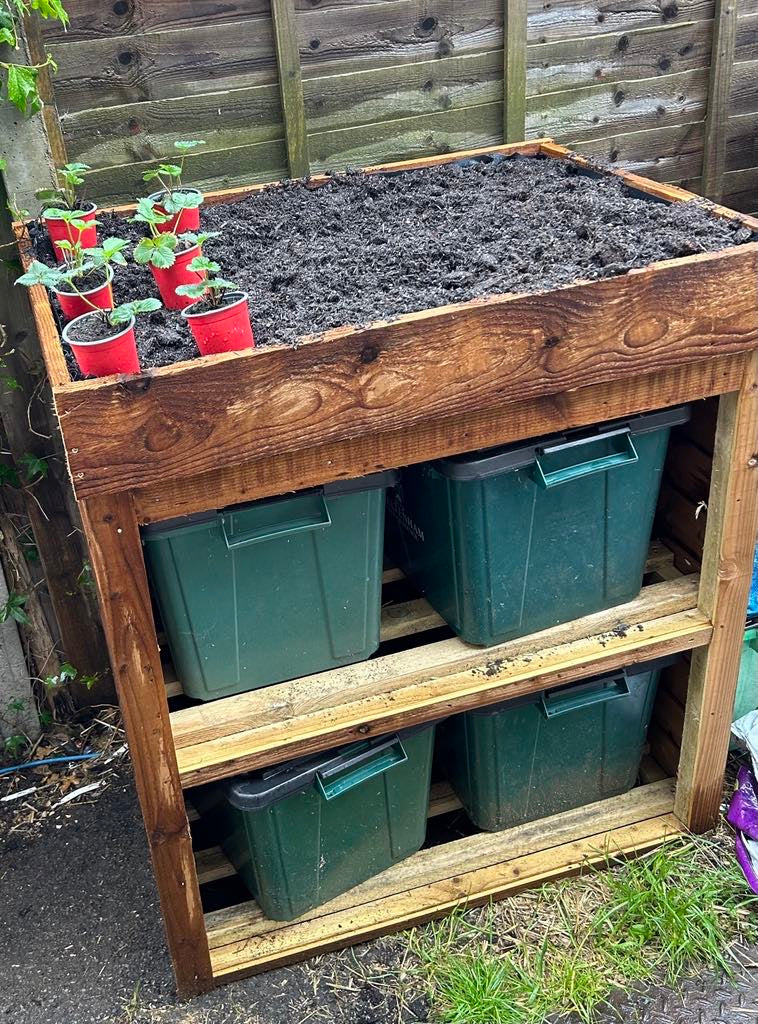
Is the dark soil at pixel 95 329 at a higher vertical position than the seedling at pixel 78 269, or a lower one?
lower

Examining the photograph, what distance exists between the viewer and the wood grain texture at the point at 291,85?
93.7 inches

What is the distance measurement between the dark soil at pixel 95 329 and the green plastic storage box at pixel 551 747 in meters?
1.12

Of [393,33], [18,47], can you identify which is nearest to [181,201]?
[18,47]

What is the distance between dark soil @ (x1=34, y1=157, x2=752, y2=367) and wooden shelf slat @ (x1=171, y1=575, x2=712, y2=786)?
27.7 inches

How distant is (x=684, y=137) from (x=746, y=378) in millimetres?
1456

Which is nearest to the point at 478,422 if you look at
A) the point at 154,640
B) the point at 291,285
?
the point at 291,285

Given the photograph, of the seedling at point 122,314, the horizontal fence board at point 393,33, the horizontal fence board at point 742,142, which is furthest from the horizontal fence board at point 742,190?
the seedling at point 122,314

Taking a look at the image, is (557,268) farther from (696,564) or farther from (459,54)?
(459,54)

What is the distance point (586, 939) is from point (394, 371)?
4.30ft

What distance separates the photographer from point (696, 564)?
2.21m

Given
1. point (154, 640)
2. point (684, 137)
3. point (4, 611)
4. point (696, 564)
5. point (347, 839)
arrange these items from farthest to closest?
point (684, 137)
point (4, 611)
point (696, 564)
point (347, 839)
point (154, 640)

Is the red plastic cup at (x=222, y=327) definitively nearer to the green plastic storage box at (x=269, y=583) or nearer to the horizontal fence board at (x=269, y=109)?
the green plastic storage box at (x=269, y=583)

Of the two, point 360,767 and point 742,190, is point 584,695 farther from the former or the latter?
point 742,190

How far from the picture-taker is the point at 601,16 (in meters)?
2.72
